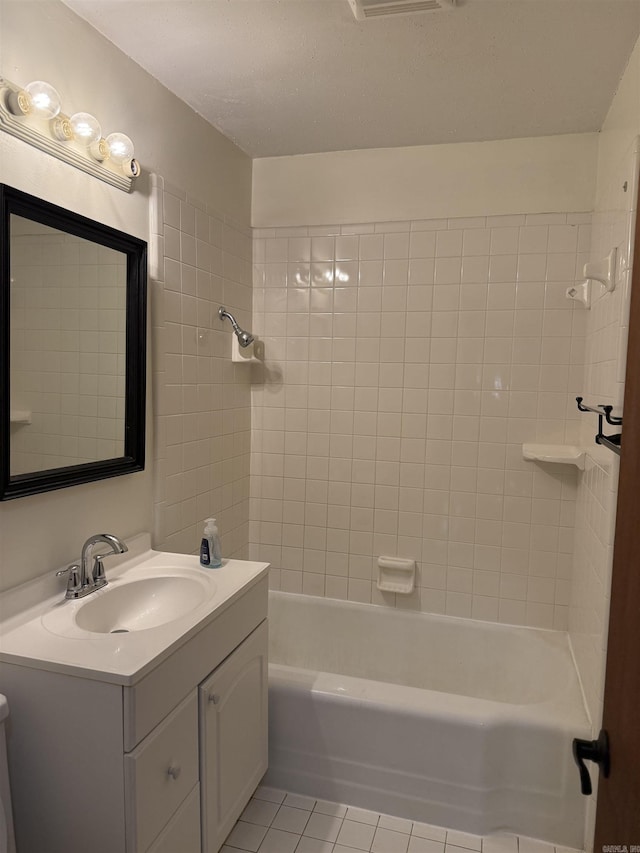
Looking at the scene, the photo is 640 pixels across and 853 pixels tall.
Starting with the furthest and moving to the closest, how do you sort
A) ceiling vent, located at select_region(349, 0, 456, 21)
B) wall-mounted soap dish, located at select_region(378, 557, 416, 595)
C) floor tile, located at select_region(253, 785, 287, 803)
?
wall-mounted soap dish, located at select_region(378, 557, 416, 595) < floor tile, located at select_region(253, 785, 287, 803) < ceiling vent, located at select_region(349, 0, 456, 21)

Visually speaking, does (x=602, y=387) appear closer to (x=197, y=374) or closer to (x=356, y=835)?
(x=197, y=374)

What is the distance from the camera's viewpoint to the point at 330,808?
1.92m

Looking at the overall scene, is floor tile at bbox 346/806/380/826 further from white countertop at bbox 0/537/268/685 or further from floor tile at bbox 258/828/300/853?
white countertop at bbox 0/537/268/685

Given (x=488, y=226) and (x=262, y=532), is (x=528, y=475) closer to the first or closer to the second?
(x=488, y=226)

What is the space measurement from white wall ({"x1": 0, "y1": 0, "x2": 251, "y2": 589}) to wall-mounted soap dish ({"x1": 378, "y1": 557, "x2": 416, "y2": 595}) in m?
1.13


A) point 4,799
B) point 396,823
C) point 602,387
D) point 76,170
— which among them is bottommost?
point 396,823

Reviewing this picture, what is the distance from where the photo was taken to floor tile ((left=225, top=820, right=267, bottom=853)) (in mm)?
1741

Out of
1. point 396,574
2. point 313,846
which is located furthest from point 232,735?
point 396,574

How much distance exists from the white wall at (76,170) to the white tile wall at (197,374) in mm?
90

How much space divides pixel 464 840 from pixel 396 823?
220 mm

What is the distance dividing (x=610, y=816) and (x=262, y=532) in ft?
7.05

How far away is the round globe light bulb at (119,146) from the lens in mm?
1621

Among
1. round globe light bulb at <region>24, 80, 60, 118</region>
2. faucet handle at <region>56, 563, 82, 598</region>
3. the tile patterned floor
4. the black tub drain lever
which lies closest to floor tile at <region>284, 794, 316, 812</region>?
the tile patterned floor

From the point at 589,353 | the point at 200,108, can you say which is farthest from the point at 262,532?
the point at 200,108
